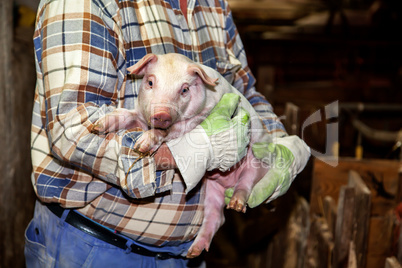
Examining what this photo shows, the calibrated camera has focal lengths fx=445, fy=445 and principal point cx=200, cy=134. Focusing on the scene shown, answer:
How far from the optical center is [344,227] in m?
2.59

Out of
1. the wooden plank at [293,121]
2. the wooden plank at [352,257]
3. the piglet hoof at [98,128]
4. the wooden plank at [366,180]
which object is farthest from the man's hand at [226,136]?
the wooden plank at [293,121]

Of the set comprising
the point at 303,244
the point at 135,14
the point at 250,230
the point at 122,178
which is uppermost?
the point at 135,14

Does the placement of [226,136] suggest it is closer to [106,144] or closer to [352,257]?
[106,144]

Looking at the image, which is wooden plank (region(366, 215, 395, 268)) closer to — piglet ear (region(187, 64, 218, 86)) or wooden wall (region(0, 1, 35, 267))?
piglet ear (region(187, 64, 218, 86))

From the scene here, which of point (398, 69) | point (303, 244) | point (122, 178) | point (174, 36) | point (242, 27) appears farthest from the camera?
point (242, 27)

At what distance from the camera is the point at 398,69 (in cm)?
713

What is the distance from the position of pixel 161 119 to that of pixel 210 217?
59cm

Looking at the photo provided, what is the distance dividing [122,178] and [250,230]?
8.53 feet

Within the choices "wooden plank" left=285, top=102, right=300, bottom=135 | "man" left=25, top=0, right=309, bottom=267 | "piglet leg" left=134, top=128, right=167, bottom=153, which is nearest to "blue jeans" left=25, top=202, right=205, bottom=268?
"man" left=25, top=0, right=309, bottom=267

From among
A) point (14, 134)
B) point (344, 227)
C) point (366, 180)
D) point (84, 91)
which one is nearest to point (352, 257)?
point (344, 227)

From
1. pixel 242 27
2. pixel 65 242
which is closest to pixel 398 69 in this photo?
pixel 242 27

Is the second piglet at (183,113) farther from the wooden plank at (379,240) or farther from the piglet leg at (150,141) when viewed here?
the wooden plank at (379,240)

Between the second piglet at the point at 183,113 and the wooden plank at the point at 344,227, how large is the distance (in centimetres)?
84

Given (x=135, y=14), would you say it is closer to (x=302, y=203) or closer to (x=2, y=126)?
(x=2, y=126)
